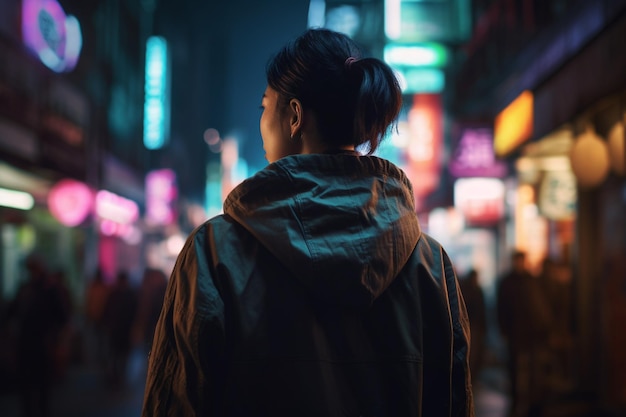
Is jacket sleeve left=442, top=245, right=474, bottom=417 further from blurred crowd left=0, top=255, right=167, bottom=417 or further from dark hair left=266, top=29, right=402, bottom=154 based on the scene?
blurred crowd left=0, top=255, right=167, bottom=417

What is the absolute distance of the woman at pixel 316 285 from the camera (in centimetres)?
144

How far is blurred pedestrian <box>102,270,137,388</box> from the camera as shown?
11.5 metres

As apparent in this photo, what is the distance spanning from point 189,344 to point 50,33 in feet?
41.4

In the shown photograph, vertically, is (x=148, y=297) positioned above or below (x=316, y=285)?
below

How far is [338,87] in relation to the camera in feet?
5.26

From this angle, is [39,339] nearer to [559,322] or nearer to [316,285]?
[316,285]

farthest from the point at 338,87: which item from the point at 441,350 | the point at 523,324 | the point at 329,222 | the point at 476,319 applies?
the point at 476,319

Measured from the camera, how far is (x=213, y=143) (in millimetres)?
109812

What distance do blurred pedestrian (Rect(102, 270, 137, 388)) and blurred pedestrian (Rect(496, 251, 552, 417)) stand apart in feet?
21.1

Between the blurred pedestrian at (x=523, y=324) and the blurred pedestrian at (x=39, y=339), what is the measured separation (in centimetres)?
560

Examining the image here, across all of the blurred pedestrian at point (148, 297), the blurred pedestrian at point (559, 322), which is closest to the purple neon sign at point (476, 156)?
the blurred pedestrian at point (559, 322)

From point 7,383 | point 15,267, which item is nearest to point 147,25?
point 15,267

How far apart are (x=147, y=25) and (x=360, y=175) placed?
33.7 m

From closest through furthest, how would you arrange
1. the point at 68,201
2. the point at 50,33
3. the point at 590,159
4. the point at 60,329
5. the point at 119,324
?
the point at 590,159 → the point at 60,329 → the point at 119,324 → the point at 50,33 → the point at 68,201
